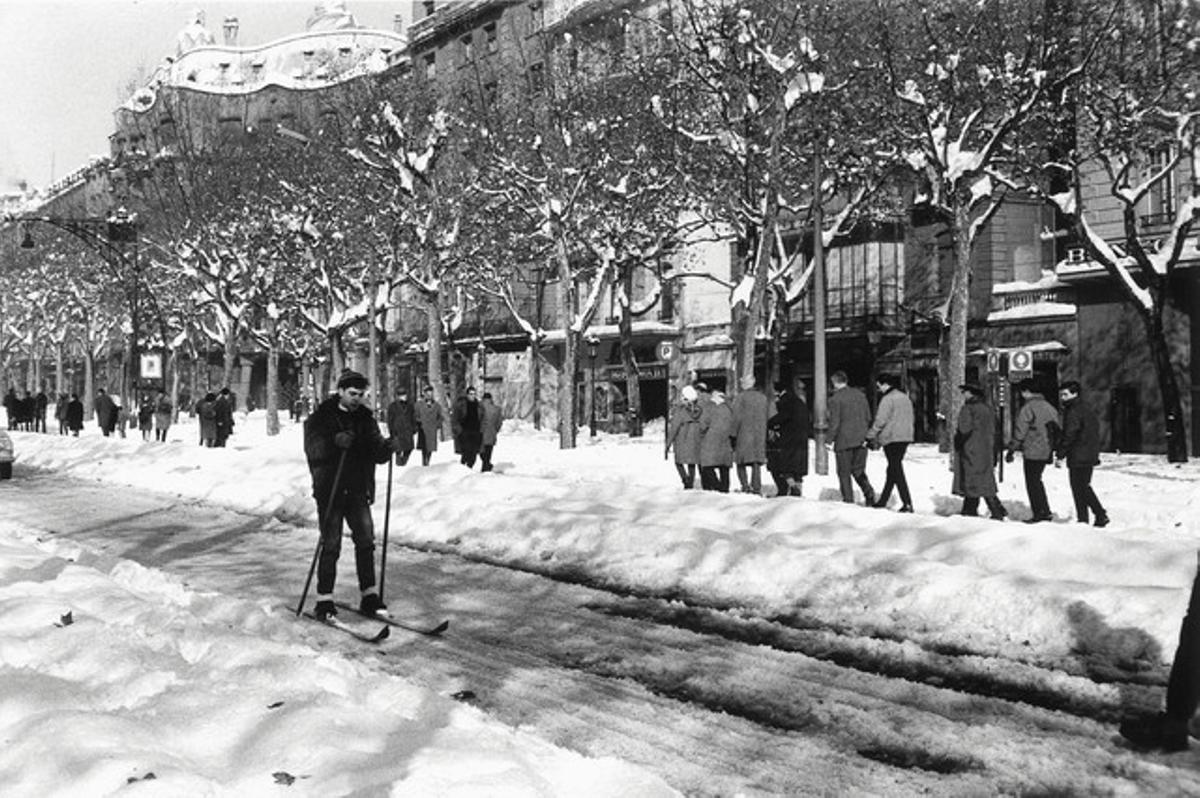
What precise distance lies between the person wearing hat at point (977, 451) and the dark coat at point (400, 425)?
38.3 ft

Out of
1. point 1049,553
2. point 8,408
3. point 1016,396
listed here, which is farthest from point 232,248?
point 1049,553

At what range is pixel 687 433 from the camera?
52.6 ft

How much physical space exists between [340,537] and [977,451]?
8.06 metres

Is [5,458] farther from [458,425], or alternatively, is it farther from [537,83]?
[537,83]

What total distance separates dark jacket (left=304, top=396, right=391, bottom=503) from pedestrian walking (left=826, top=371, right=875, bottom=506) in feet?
25.0

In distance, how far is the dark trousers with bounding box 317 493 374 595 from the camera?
25.0ft

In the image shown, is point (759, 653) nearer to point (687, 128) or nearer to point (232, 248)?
point (687, 128)

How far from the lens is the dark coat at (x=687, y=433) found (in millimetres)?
15766

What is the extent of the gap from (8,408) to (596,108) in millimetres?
28635

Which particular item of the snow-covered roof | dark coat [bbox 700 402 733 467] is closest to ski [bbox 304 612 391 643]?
dark coat [bbox 700 402 733 467]

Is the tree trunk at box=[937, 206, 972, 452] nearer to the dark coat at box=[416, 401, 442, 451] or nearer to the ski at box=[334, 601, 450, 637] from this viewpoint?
the dark coat at box=[416, 401, 442, 451]

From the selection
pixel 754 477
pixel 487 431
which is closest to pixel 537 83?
pixel 487 431

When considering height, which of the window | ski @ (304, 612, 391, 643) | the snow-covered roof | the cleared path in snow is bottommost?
the cleared path in snow

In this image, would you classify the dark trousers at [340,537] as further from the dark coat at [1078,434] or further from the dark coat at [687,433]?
the dark coat at [687,433]
